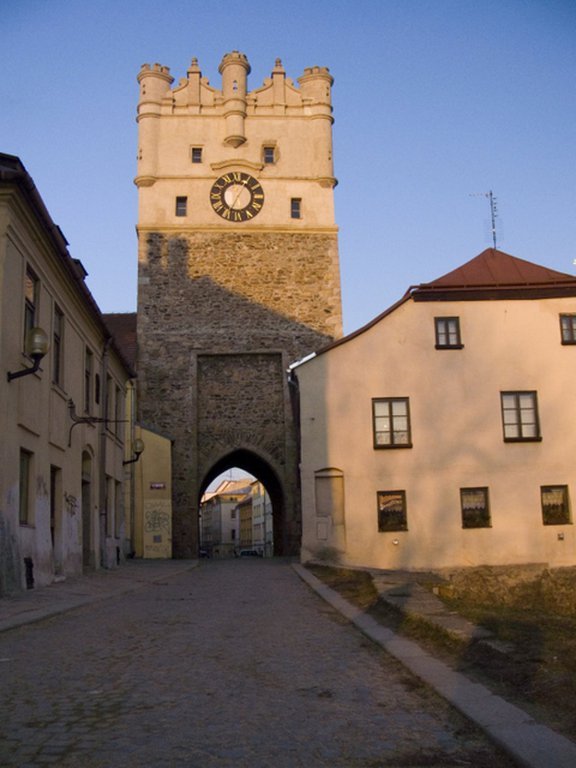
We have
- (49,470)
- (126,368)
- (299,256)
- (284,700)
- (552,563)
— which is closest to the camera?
(284,700)

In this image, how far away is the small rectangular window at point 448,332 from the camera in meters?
23.9

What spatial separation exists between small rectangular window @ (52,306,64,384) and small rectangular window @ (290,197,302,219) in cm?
2203

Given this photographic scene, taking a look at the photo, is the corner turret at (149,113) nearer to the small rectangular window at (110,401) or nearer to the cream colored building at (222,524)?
the small rectangular window at (110,401)

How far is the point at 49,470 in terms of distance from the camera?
51.4 ft

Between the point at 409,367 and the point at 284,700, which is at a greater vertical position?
the point at 409,367

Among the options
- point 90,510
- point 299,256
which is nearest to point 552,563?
point 90,510

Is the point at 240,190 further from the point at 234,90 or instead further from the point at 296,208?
the point at 234,90

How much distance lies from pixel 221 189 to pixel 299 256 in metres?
4.53

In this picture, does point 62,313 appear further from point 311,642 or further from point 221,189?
point 221,189

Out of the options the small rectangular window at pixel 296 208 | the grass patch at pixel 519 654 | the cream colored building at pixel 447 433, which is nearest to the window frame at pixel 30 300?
the grass patch at pixel 519 654

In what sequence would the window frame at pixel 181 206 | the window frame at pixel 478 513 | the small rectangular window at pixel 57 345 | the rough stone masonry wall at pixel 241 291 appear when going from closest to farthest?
1. the small rectangular window at pixel 57 345
2. the window frame at pixel 478 513
3. the rough stone masonry wall at pixel 241 291
4. the window frame at pixel 181 206

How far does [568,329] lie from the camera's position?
24.5m

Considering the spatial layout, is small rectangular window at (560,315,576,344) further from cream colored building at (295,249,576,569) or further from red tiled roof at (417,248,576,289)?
red tiled roof at (417,248,576,289)

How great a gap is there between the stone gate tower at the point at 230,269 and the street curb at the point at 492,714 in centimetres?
2750
